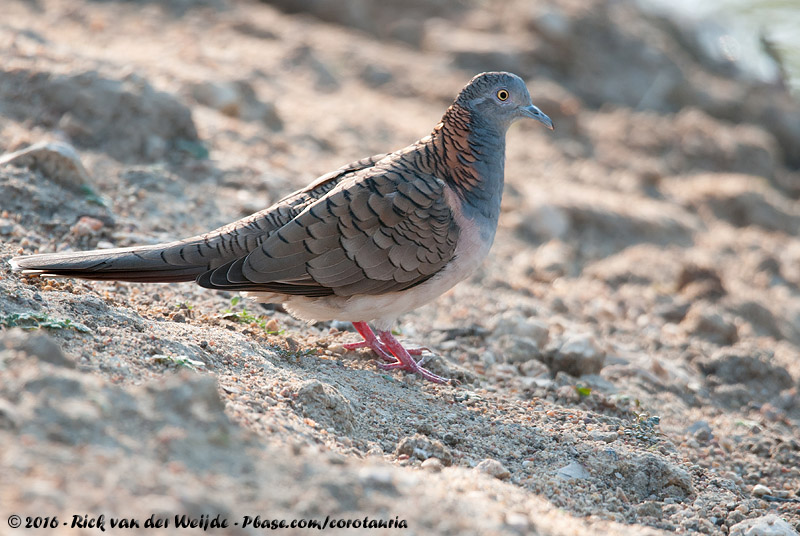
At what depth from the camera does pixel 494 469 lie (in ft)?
12.3

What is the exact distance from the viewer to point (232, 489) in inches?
102

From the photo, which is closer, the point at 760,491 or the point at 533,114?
the point at 760,491

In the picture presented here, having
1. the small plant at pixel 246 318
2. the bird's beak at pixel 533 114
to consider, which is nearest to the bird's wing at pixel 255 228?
the small plant at pixel 246 318

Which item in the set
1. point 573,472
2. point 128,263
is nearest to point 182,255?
point 128,263

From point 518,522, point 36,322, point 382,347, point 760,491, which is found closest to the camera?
point 518,522

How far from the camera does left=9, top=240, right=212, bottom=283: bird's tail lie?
4031 millimetres

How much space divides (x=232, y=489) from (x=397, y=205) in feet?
7.54

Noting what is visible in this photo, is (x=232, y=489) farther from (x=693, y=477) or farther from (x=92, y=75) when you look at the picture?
(x=92, y=75)

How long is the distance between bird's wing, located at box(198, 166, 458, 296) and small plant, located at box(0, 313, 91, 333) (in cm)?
80

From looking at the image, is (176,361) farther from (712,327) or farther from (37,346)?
(712,327)

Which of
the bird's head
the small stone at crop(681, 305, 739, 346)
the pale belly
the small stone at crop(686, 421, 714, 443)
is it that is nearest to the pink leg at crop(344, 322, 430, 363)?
the pale belly

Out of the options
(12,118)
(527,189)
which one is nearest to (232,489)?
(12,118)

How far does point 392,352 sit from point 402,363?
0.35ft

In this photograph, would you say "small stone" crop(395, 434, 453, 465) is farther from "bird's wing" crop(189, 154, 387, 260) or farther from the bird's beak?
the bird's beak
